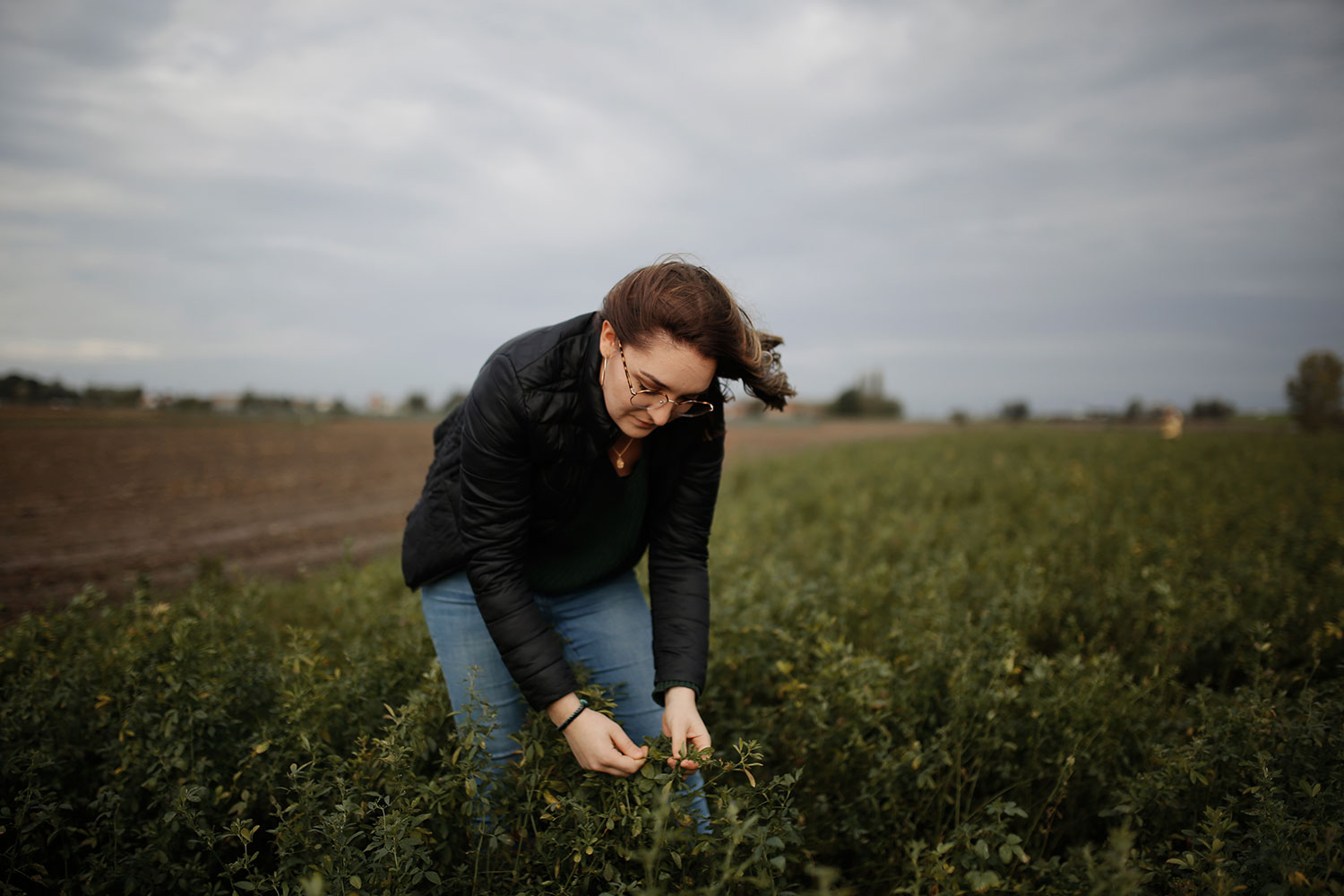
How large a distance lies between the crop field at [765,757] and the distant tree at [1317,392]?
4222cm

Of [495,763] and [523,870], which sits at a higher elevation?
[495,763]

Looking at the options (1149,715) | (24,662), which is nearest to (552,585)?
(24,662)

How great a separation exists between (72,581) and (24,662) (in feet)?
17.0

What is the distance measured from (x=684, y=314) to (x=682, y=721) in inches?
43.6

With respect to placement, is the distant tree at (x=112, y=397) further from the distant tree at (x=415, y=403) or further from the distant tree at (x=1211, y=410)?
the distant tree at (x=1211, y=410)

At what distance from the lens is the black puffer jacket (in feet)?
5.80

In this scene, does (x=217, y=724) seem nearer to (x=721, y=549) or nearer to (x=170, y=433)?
(x=721, y=549)

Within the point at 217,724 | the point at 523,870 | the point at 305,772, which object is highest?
the point at 305,772

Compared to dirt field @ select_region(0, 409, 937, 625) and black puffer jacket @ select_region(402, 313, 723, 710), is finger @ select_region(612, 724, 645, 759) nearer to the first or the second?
black puffer jacket @ select_region(402, 313, 723, 710)

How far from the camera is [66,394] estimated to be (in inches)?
1169

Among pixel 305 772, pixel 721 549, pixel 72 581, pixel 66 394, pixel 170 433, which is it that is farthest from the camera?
pixel 66 394

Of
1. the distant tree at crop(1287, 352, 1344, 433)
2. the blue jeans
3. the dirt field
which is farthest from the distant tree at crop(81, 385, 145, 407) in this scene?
the distant tree at crop(1287, 352, 1344, 433)

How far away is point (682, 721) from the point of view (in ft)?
6.05

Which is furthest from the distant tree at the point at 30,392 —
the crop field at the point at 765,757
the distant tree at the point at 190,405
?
the crop field at the point at 765,757
